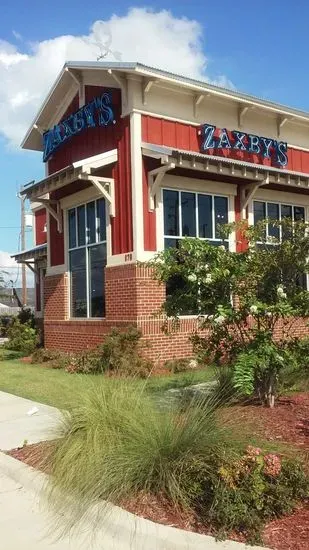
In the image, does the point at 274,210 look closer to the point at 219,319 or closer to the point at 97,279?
the point at 97,279

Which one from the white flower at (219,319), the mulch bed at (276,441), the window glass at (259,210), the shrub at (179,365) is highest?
the window glass at (259,210)

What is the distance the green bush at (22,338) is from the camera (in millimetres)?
17344

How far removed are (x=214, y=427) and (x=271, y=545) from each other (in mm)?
1328

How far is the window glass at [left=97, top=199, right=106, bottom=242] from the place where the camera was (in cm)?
1455

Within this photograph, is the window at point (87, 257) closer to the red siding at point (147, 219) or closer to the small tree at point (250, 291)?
the red siding at point (147, 219)

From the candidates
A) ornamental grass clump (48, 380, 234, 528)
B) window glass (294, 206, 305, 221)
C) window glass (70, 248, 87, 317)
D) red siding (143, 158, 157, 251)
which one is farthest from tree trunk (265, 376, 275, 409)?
window glass (294, 206, 305, 221)

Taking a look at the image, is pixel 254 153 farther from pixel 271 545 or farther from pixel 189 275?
pixel 271 545

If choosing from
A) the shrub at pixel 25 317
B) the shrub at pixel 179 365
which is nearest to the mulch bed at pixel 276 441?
the shrub at pixel 179 365

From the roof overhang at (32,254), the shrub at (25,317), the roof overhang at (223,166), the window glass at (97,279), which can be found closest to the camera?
the roof overhang at (223,166)

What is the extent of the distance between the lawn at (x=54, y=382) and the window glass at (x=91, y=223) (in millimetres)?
3448

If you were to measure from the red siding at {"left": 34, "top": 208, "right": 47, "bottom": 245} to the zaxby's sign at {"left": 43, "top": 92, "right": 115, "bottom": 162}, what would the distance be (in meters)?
9.89

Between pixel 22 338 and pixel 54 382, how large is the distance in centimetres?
662

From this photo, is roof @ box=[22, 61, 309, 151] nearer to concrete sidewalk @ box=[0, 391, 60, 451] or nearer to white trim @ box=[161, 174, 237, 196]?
white trim @ box=[161, 174, 237, 196]

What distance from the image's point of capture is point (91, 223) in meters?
15.1
